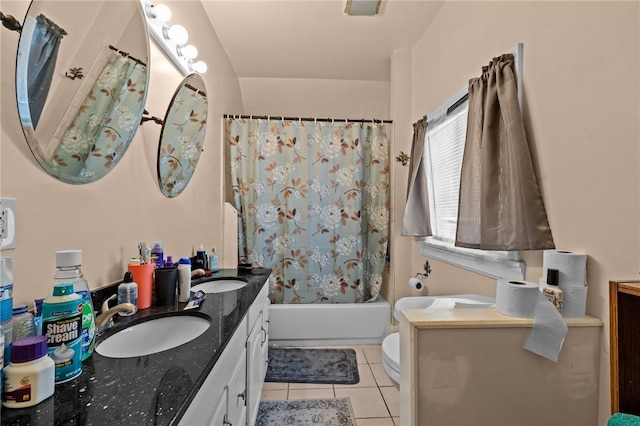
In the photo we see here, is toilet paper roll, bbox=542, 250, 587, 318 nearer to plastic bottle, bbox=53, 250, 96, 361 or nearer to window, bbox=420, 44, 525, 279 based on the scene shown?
window, bbox=420, 44, 525, 279

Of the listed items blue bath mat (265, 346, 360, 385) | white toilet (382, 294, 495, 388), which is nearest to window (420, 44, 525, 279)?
white toilet (382, 294, 495, 388)

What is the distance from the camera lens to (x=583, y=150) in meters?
1.10

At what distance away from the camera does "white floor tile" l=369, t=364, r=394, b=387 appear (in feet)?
7.03

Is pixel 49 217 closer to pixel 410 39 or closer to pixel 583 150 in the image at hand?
pixel 583 150

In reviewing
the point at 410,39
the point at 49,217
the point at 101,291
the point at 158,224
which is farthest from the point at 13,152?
the point at 410,39

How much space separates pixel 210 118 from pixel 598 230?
7.70 feet

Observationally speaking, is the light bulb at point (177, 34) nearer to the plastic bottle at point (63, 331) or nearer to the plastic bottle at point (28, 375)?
the plastic bottle at point (63, 331)

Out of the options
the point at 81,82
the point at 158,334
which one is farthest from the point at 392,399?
the point at 81,82

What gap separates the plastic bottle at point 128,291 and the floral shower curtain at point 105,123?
0.39 m

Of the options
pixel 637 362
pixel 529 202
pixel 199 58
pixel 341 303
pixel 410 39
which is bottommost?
pixel 341 303

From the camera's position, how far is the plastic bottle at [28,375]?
1.82ft

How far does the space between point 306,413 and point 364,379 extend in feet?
1.83

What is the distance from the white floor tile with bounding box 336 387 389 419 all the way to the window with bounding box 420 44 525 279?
1.02 meters

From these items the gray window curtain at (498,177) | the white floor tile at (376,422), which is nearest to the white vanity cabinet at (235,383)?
the white floor tile at (376,422)
